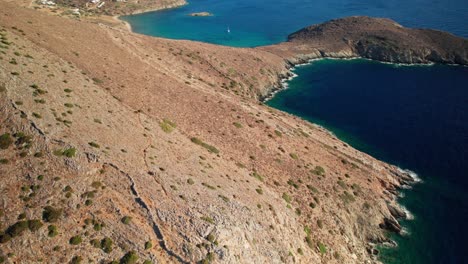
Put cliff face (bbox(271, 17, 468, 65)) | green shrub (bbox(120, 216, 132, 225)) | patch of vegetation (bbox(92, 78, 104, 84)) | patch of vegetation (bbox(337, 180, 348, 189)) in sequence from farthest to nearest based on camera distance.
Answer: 1. cliff face (bbox(271, 17, 468, 65))
2. patch of vegetation (bbox(92, 78, 104, 84))
3. patch of vegetation (bbox(337, 180, 348, 189))
4. green shrub (bbox(120, 216, 132, 225))

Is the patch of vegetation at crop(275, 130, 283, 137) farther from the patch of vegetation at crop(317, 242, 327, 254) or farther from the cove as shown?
the patch of vegetation at crop(317, 242, 327, 254)

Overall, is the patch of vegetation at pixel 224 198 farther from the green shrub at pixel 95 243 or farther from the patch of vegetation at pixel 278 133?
the patch of vegetation at pixel 278 133

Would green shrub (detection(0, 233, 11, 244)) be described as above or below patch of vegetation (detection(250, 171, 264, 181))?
above

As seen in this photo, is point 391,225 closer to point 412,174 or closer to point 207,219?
point 412,174

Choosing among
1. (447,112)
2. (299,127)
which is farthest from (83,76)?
(447,112)

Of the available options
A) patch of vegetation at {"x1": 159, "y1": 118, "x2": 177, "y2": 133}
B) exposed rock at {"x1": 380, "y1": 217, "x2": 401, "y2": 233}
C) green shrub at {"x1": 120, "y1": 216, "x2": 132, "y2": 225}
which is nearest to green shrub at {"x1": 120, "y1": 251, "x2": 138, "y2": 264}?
green shrub at {"x1": 120, "y1": 216, "x2": 132, "y2": 225}

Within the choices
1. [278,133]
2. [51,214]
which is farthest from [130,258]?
[278,133]

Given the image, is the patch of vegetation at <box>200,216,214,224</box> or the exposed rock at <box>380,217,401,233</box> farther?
the exposed rock at <box>380,217,401,233</box>
